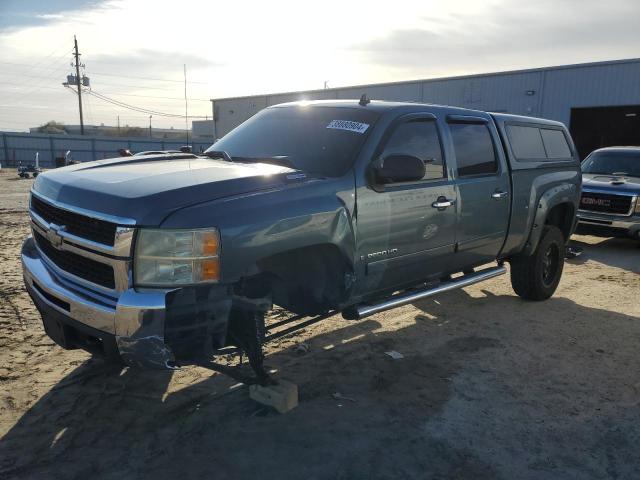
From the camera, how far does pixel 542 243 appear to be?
19.6 feet

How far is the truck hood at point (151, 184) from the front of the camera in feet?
8.98

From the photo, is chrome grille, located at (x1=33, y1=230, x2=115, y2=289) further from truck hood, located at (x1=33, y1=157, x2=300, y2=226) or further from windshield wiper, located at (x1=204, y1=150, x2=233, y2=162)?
windshield wiper, located at (x1=204, y1=150, x2=233, y2=162)

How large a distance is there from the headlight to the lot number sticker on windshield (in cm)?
162

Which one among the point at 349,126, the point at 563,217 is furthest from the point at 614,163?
the point at 349,126

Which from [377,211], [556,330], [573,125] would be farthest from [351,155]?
[573,125]

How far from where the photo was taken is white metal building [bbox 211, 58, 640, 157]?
20.5 m

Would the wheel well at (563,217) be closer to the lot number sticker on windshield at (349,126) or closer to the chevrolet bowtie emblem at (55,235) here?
the lot number sticker on windshield at (349,126)

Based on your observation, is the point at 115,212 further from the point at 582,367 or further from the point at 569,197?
the point at 569,197

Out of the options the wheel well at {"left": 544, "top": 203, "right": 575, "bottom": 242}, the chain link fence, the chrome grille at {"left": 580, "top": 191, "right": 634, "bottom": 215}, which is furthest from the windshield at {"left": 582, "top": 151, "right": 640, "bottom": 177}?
the chain link fence

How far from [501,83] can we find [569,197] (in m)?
19.2

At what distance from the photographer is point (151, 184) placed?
295 cm

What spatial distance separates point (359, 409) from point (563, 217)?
14.2 ft

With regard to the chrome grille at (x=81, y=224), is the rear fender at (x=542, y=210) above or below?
below

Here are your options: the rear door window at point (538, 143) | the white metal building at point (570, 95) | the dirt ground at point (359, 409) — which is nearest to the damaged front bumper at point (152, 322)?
the dirt ground at point (359, 409)
